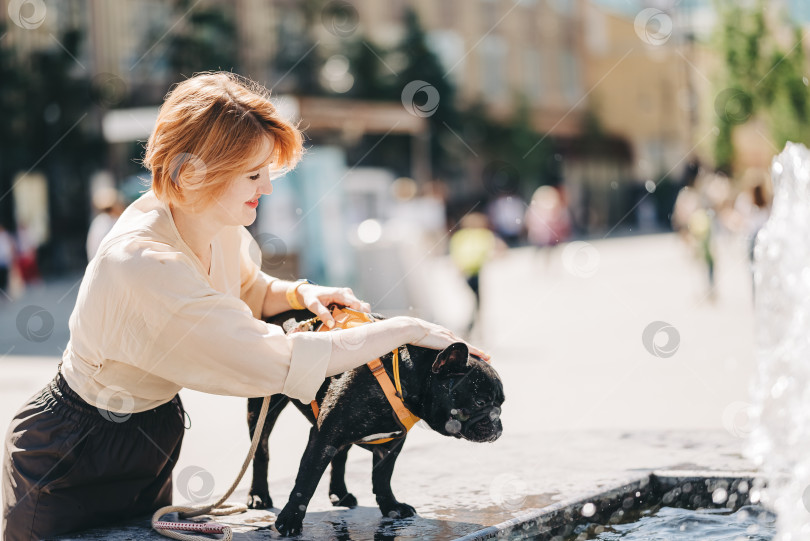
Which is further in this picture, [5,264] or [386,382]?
[5,264]

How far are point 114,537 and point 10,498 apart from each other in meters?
0.35

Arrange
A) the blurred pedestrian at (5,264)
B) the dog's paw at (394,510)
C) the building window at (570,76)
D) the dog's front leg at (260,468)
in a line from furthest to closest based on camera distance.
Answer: the building window at (570,76) < the blurred pedestrian at (5,264) < the dog's front leg at (260,468) < the dog's paw at (394,510)

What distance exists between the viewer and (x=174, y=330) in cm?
273

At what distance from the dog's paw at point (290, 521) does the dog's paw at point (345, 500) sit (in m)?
0.47

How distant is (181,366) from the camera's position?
278 cm

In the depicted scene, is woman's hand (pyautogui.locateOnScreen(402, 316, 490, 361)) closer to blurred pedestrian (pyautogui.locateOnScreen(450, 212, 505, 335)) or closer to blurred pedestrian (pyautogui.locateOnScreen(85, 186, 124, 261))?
blurred pedestrian (pyautogui.locateOnScreen(450, 212, 505, 335))

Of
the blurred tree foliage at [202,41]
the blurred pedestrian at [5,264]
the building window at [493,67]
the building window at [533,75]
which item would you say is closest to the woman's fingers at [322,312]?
the blurred pedestrian at [5,264]

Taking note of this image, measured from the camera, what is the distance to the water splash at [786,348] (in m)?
2.81

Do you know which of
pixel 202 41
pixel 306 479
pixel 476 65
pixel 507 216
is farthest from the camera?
pixel 476 65

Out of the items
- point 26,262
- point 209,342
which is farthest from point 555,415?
point 26,262

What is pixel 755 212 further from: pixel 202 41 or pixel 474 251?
pixel 202 41

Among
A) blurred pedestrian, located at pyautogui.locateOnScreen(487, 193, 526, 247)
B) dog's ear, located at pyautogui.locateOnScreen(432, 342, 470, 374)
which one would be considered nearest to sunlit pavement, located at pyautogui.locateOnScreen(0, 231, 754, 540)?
dog's ear, located at pyautogui.locateOnScreen(432, 342, 470, 374)

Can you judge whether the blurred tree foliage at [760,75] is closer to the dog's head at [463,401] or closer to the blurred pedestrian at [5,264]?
the blurred pedestrian at [5,264]

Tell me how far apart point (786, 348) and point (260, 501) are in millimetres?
1749
